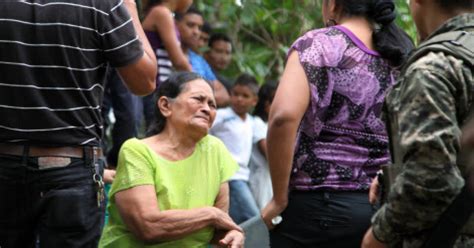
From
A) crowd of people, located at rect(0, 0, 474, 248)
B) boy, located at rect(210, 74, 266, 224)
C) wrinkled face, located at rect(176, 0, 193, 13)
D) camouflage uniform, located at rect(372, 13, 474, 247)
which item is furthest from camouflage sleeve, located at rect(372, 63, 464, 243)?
boy, located at rect(210, 74, 266, 224)

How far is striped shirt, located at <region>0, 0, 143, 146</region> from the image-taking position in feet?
13.6

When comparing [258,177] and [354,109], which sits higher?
[354,109]

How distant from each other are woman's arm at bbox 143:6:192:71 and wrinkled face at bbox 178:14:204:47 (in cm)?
70

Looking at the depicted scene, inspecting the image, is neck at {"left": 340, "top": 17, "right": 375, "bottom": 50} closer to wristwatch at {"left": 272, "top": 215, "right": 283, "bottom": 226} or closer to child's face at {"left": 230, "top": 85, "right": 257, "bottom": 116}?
wristwatch at {"left": 272, "top": 215, "right": 283, "bottom": 226}

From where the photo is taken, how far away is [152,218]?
479cm

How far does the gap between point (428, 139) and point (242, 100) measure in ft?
18.6

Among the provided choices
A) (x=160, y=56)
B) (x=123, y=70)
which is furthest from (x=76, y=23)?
(x=160, y=56)

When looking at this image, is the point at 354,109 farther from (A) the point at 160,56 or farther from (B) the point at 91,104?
(A) the point at 160,56

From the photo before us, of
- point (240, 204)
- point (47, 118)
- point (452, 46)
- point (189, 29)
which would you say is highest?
point (452, 46)

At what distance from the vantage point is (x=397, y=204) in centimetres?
302

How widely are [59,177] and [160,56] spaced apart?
11.9ft

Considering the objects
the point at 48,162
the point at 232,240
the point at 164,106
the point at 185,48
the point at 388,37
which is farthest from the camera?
the point at 185,48

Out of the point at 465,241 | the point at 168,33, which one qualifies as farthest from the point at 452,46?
the point at 168,33

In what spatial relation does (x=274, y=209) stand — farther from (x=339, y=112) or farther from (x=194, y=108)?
(x=194, y=108)
